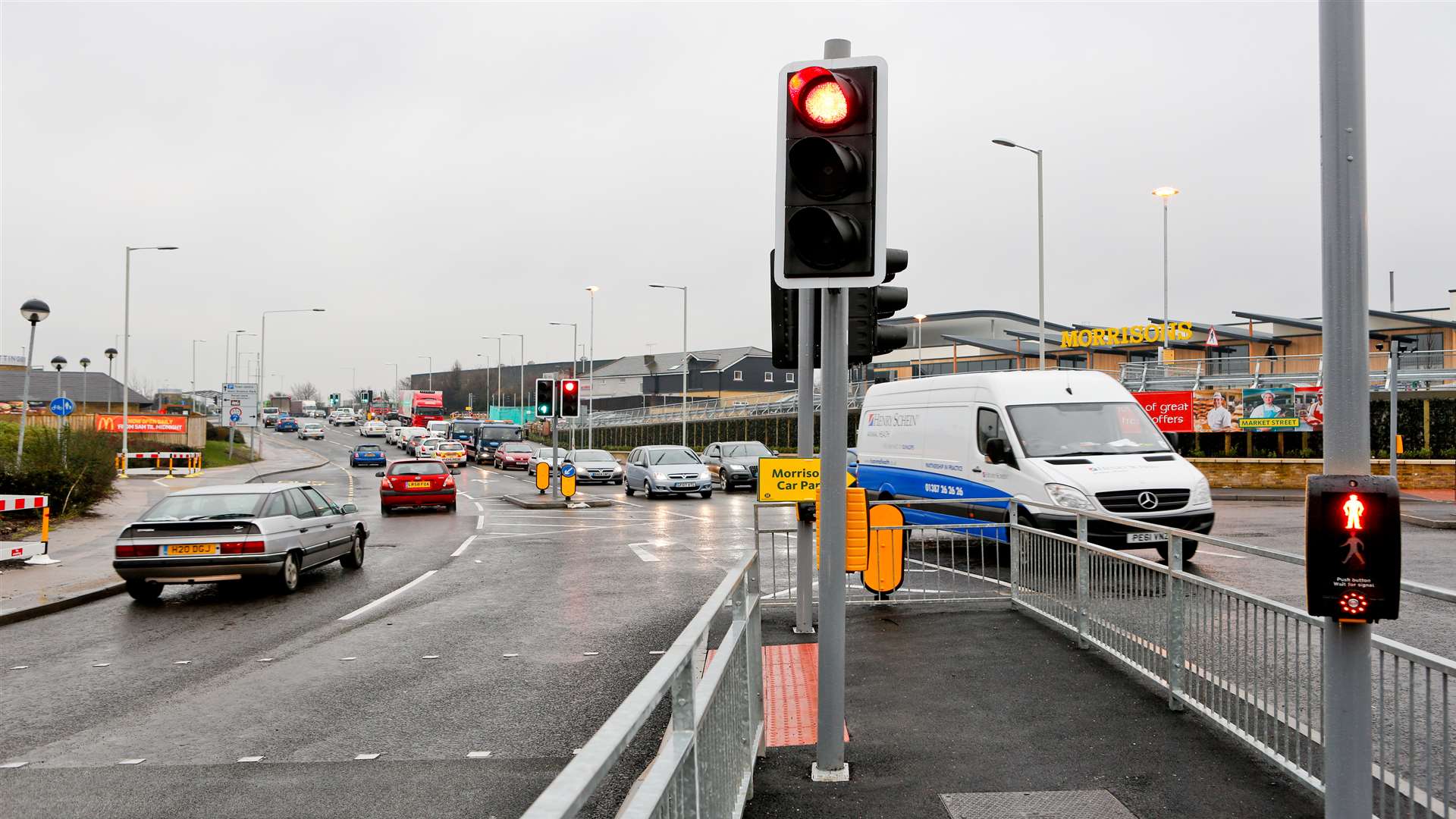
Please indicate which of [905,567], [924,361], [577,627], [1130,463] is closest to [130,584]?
[577,627]

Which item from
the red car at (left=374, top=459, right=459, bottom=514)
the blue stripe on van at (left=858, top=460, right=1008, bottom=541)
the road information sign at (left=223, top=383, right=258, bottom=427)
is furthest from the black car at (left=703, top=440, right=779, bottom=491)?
the road information sign at (left=223, top=383, right=258, bottom=427)

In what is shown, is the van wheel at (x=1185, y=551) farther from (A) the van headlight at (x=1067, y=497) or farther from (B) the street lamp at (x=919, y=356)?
(B) the street lamp at (x=919, y=356)

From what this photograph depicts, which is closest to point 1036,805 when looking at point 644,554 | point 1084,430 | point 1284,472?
point 1084,430

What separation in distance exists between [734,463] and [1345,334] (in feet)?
111

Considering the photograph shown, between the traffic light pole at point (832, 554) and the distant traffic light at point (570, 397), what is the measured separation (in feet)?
79.4

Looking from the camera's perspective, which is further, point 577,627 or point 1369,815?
point 577,627

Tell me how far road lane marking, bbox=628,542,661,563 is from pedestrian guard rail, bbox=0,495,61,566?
8.69 meters

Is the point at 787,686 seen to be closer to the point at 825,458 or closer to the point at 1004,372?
the point at 825,458

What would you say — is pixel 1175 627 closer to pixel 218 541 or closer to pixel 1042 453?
pixel 1042 453

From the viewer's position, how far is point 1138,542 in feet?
33.1

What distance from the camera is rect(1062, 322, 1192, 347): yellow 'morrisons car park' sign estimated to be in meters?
48.1

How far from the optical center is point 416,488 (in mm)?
A: 27938

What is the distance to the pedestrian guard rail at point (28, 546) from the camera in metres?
→ 15.6

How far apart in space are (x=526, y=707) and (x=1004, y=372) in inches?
414
